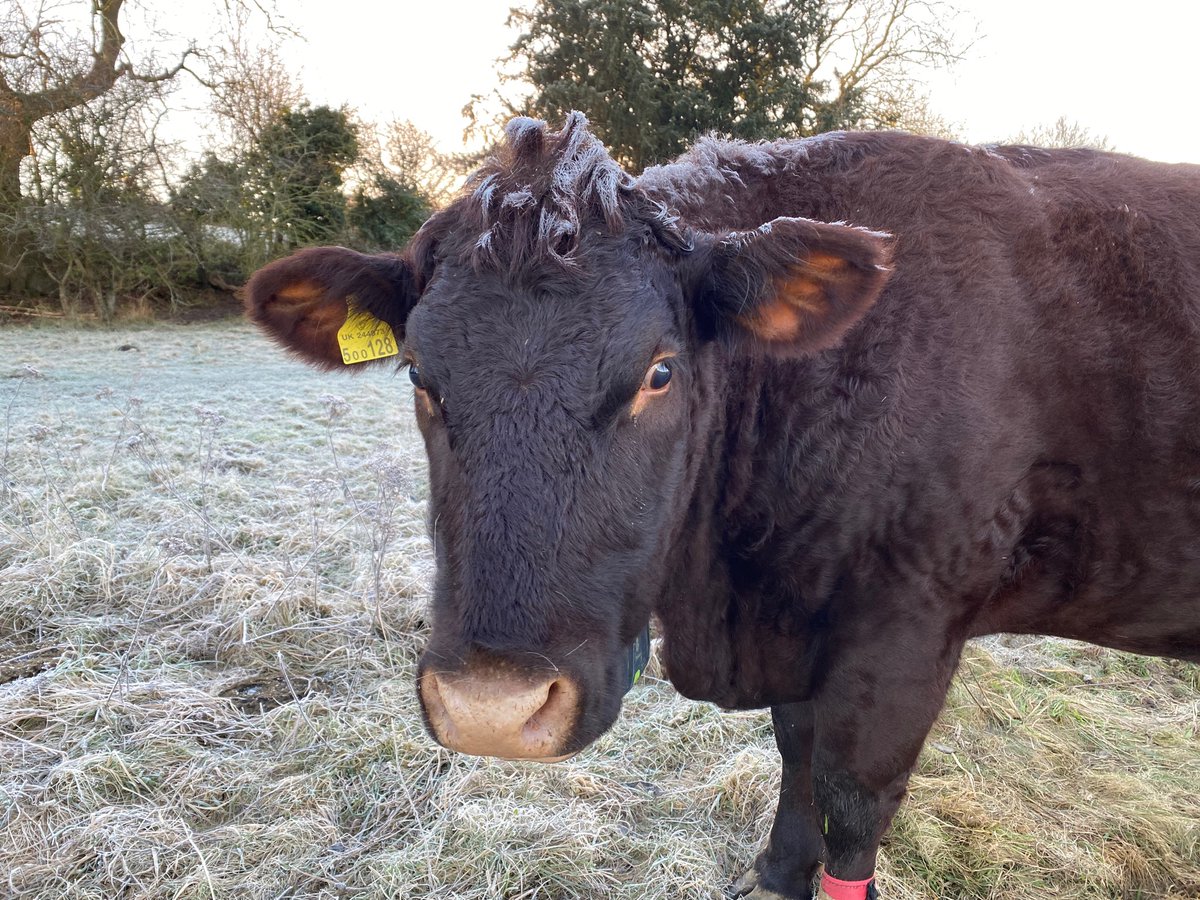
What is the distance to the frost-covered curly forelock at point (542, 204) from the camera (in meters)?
1.93

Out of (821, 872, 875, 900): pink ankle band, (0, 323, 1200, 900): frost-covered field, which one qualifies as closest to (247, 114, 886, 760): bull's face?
(821, 872, 875, 900): pink ankle band

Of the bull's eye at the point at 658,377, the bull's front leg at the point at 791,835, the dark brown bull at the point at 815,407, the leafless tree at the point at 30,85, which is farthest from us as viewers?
the leafless tree at the point at 30,85

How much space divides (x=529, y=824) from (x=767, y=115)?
2213 centimetres

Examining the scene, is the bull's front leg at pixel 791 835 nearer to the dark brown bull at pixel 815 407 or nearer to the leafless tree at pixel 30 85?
the dark brown bull at pixel 815 407

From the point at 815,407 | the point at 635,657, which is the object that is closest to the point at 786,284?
the point at 815,407

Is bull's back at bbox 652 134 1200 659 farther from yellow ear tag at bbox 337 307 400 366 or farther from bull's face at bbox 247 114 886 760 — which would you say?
yellow ear tag at bbox 337 307 400 366

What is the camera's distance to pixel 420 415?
2166 millimetres

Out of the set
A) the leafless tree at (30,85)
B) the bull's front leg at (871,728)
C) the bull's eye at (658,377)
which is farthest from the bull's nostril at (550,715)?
the leafless tree at (30,85)

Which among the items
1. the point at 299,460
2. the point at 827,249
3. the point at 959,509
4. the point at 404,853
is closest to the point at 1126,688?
the point at 959,509

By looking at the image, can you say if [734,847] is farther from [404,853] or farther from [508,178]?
[508,178]

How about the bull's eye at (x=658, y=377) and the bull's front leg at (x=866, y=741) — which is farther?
the bull's front leg at (x=866, y=741)

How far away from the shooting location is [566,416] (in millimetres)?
1783

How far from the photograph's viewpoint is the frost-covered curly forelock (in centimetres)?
193

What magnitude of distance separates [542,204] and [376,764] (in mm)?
2774
